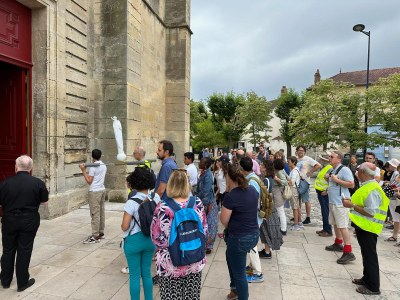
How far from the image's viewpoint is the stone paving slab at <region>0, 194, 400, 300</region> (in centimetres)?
374

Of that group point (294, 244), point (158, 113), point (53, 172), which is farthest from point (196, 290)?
point (158, 113)

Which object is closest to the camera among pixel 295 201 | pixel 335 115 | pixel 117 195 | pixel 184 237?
pixel 184 237

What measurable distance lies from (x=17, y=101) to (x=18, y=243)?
452 centimetres

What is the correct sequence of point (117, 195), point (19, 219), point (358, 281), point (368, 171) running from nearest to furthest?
1. point (19, 219)
2. point (368, 171)
3. point (358, 281)
4. point (117, 195)

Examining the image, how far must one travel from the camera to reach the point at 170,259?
2.56 meters

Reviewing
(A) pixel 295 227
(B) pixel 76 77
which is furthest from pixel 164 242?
(B) pixel 76 77

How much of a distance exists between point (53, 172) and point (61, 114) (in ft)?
4.81

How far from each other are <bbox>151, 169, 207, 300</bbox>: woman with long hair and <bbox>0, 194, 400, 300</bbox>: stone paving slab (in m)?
1.16

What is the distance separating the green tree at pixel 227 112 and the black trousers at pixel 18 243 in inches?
1263

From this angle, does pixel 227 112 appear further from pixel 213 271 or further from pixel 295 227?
pixel 213 271

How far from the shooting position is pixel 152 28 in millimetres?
12008

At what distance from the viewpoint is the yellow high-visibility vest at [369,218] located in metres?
3.80

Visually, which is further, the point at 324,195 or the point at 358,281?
the point at 324,195

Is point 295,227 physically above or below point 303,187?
below
